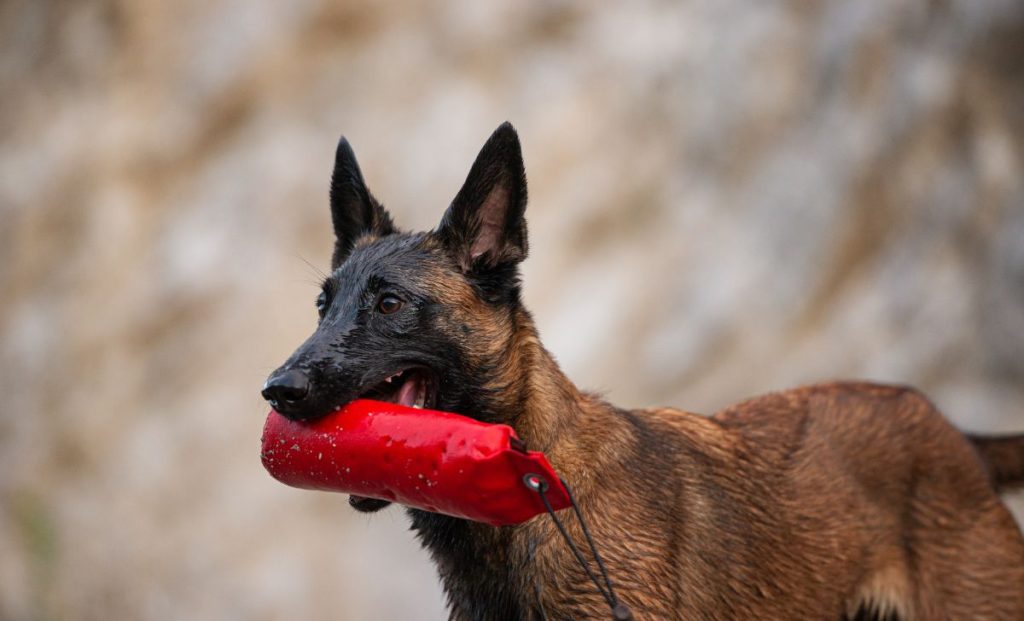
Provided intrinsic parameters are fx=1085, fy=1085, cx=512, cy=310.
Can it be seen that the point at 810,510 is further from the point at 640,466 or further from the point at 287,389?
the point at 287,389

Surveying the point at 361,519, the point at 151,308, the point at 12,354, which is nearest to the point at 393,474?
the point at 361,519

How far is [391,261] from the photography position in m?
3.92

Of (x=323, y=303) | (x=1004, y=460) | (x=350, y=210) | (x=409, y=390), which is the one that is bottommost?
(x=409, y=390)

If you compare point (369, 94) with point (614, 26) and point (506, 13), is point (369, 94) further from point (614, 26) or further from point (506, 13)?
point (614, 26)

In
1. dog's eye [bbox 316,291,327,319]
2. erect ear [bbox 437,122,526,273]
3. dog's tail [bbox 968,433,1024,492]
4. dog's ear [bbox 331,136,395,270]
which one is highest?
dog's ear [bbox 331,136,395,270]

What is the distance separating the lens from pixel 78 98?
918cm

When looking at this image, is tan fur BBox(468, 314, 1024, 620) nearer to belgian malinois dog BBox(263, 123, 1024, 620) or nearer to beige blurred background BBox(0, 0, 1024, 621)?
belgian malinois dog BBox(263, 123, 1024, 620)

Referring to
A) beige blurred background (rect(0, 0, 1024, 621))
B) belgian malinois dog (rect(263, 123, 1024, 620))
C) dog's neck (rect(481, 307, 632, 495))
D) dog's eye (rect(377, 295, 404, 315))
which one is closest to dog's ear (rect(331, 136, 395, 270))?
belgian malinois dog (rect(263, 123, 1024, 620))

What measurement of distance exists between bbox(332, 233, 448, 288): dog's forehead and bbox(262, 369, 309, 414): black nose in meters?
0.56

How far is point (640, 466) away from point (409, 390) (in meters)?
0.88

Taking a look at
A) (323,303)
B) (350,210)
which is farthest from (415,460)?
(350,210)

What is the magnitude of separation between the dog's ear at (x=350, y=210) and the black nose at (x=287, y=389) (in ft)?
3.66

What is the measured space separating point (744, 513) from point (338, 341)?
1.73m

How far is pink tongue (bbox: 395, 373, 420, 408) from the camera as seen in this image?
380 cm
